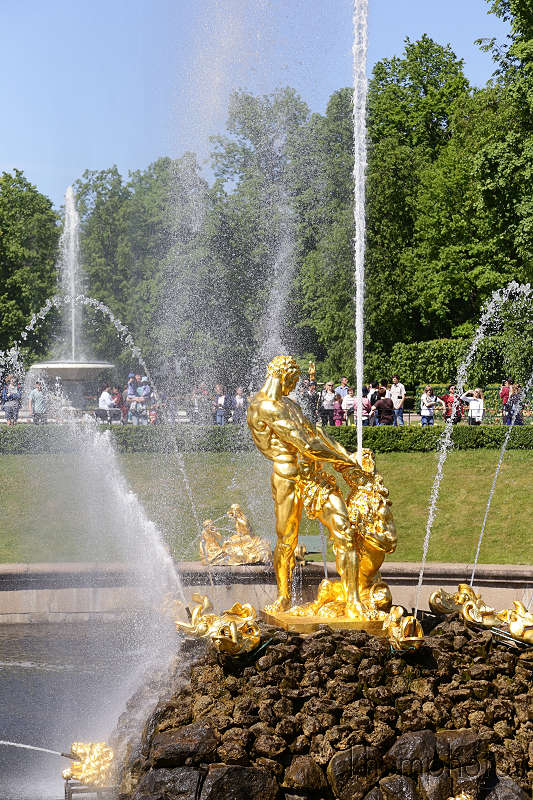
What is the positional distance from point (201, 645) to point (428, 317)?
27422mm

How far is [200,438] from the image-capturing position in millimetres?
19344

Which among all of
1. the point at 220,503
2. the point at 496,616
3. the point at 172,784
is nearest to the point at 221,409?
the point at 220,503

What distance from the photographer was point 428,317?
34.0 metres

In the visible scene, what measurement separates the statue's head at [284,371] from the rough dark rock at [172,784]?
2611 mm

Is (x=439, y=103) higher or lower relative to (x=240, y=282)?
higher

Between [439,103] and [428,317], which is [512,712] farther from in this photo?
[439,103]

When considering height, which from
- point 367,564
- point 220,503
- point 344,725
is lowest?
point 344,725

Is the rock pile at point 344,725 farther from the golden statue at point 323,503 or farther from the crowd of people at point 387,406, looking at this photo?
the crowd of people at point 387,406

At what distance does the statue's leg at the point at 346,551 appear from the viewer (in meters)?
7.36

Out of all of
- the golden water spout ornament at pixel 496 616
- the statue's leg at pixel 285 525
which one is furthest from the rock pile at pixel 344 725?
the statue's leg at pixel 285 525

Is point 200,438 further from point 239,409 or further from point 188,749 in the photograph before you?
point 188,749

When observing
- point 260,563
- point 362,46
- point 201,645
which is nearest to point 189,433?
point 260,563

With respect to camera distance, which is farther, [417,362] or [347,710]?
[417,362]

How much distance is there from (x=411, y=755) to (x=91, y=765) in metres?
2.11
